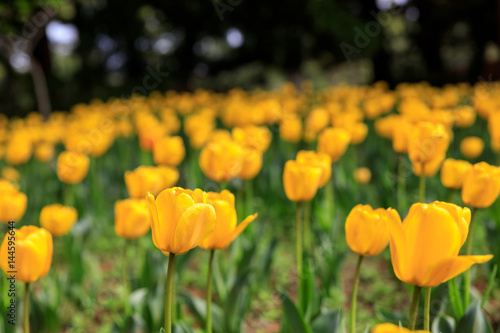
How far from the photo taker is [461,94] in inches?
262

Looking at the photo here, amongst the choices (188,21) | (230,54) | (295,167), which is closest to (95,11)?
(188,21)

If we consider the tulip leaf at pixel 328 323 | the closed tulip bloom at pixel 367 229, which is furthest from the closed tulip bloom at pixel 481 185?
the tulip leaf at pixel 328 323

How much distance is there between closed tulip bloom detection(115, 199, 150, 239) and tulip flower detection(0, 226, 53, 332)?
0.46m

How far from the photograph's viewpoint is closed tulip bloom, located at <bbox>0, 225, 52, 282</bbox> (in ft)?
4.16

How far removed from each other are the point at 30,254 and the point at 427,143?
1.47m

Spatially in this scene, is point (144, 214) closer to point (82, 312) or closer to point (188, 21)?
point (82, 312)

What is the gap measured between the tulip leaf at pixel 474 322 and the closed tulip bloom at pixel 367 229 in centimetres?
43

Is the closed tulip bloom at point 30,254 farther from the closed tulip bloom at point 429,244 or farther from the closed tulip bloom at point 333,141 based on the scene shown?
the closed tulip bloom at point 333,141

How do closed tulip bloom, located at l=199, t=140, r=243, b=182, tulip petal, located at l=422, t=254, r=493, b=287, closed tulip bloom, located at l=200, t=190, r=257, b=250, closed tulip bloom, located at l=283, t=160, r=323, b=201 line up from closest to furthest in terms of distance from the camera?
tulip petal, located at l=422, t=254, r=493, b=287 → closed tulip bloom, located at l=200, t=190, r=257, b=250 → closed tulip bloom, located at l=283, t=160, r=323, b=201 → closed tulip bloom, located at l=199, t=140, r=243, b=182

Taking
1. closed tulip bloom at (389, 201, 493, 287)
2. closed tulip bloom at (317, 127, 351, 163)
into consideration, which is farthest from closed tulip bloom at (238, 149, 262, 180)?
closed tulip bloom at (389, 201, 493, 287)

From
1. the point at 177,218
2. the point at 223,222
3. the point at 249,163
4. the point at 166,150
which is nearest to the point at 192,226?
the point at 177,218

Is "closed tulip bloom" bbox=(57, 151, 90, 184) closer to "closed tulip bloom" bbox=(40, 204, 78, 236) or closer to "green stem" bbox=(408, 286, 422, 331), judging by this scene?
"closed tulip bloom" bbox=(40, 204, 78, 236)

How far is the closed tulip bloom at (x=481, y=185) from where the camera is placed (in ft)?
4.97

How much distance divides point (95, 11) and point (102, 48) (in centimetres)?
122
